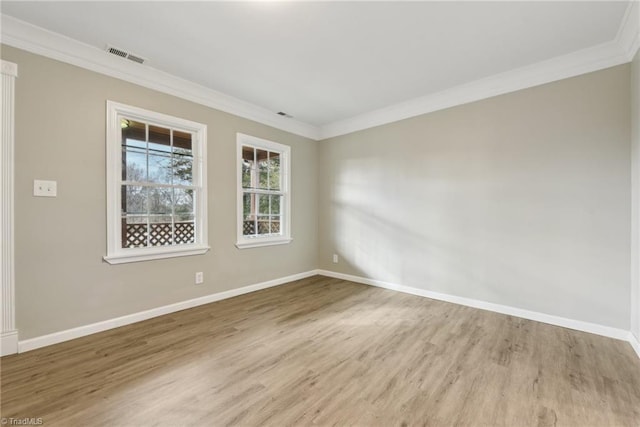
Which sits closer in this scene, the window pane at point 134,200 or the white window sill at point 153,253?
the white window sill at point 153,253

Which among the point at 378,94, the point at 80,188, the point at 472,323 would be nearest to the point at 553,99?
the point at 378,94

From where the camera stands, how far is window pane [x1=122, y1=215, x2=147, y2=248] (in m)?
2.75

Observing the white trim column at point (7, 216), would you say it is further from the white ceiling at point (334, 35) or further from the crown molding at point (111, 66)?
the white ceiling at point (334, 35)

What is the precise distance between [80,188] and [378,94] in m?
3.40

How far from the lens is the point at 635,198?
230 centimetres

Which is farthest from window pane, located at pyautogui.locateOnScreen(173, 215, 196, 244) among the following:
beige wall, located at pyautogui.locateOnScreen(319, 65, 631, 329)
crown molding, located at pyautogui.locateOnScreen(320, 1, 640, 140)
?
crown molding, located at pyautogui.locateOnScreen(320, 1, 640, 140)

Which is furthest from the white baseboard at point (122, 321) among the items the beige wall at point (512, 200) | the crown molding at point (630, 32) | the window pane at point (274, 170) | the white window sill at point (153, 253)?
the crown molding at point (630, 32)

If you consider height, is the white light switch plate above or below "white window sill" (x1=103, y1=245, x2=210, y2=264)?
above

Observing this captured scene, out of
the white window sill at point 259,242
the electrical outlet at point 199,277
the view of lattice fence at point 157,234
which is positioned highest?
the view of lattice fence at point 157,234

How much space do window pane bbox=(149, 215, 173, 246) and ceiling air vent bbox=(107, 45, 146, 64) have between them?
1580 millimetres

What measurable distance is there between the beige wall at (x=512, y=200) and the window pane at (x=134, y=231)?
9.60ft

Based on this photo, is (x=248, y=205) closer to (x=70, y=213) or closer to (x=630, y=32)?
(x=70, y=213)

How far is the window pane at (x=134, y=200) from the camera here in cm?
274

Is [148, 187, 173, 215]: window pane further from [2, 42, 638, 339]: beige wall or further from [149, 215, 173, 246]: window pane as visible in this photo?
[2, 42, 638, 339]: beige wall
